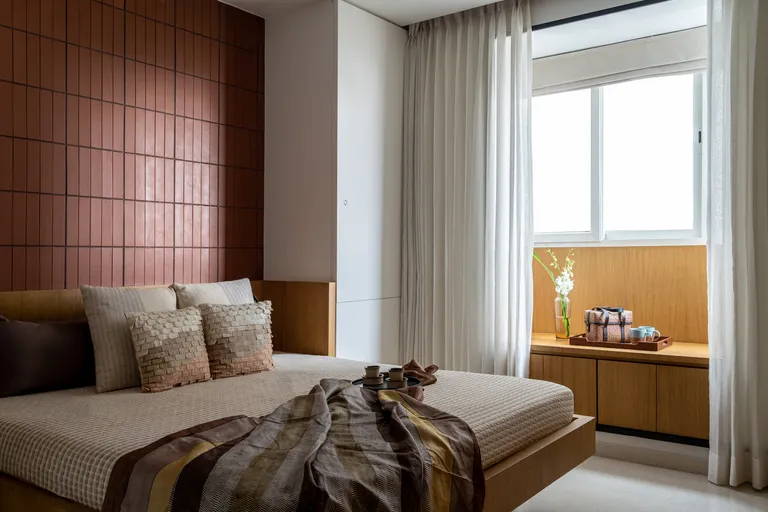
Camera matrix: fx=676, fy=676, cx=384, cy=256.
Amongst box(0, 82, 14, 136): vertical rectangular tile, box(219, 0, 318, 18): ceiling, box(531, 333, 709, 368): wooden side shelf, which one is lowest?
box(531, 333, 709, 368): wooden side shelf

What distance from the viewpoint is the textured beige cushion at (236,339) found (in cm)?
296

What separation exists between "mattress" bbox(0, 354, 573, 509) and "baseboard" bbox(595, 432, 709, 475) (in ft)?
3.73

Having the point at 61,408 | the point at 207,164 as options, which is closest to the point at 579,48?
the point at 207,164

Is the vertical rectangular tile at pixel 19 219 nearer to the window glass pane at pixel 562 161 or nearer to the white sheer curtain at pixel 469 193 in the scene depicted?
the white sheer curtain at pixel 469 193

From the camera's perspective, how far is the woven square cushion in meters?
2.68

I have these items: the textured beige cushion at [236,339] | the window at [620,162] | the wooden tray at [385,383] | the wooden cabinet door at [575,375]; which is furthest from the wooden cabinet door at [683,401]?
the textured beige cushion at [236,339]

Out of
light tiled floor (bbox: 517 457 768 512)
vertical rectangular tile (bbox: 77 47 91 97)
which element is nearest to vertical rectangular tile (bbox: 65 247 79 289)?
vertical rectangular tile (bbox: 77 47 91 97)

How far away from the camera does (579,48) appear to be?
4.24 m

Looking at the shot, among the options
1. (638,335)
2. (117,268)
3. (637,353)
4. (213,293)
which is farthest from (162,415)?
(638,335)

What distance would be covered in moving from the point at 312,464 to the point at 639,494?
2.07 metres

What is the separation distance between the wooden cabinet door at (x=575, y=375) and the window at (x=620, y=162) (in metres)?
0.89

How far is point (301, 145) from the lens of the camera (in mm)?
3990

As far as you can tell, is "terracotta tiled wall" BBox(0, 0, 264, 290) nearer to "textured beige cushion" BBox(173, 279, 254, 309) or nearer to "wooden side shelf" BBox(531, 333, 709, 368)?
"textured beige cushion" BBox(173, 279, 254, 309)

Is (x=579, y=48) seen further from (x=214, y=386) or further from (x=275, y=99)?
(x=214, y=386)
